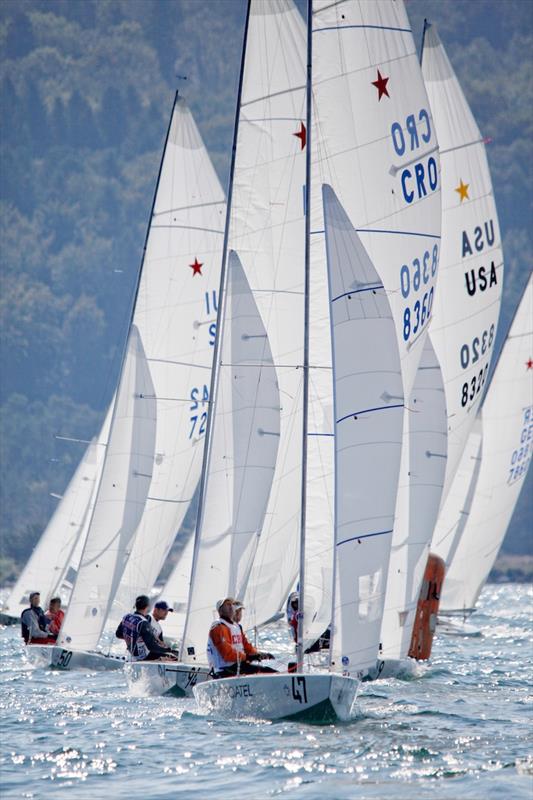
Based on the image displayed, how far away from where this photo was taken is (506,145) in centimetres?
19550

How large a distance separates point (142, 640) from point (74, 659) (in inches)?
150

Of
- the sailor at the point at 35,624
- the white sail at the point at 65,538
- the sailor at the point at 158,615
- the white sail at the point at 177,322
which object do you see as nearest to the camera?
→ the sailor at the point at 158,615

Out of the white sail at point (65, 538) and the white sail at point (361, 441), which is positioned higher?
the white sail at point (65, 538)

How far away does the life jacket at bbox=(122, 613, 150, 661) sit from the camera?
17.7 m

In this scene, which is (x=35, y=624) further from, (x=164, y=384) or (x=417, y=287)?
(x=417, y=287)

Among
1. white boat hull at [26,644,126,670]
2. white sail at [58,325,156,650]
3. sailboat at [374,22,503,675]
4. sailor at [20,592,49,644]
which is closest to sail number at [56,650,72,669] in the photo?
white boat hull at [26,644,126,670]

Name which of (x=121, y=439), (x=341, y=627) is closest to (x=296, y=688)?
(x=341, y=627)

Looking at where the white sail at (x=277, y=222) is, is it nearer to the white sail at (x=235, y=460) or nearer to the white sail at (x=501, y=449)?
the white sail at (x=235, y=460)

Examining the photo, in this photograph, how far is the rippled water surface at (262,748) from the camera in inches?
448

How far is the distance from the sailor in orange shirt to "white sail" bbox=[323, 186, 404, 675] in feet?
3.66

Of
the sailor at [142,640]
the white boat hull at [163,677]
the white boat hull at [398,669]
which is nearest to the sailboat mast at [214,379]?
the white boat hull at [163,677]

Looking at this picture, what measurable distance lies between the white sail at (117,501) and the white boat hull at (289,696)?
7.22 m

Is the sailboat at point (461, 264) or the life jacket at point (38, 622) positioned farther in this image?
the life jacket at point (38, 622)

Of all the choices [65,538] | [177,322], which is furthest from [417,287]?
[65,538]
